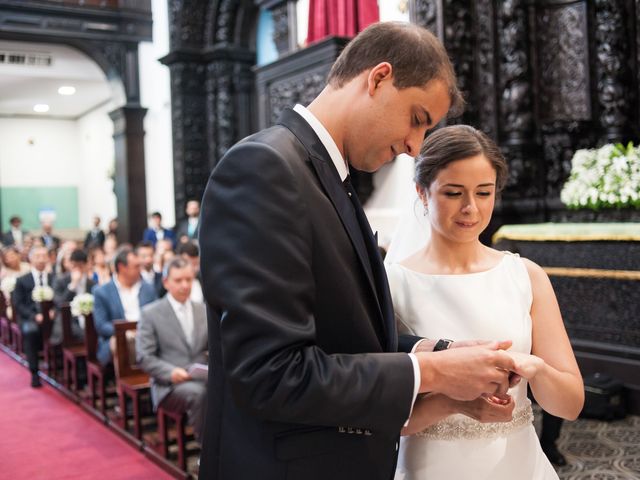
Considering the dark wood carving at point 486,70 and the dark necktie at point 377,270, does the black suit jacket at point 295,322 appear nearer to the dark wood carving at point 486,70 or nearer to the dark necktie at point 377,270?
the dark necktie at point 377,270

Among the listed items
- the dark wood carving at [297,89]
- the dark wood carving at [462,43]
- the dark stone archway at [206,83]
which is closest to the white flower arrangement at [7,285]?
the dark stone archway at [206,83]

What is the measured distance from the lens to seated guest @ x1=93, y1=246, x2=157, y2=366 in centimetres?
606

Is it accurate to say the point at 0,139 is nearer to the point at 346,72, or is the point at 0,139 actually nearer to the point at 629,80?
the point at 629,80

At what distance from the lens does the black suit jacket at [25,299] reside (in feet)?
25.9

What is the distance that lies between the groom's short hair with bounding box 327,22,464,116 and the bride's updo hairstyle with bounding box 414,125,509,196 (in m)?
0.53

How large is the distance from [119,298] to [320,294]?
5166 mm

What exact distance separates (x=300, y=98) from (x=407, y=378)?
6560 millimetres

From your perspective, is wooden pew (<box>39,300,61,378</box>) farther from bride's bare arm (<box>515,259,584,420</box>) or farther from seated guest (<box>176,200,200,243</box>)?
bride's bare arm (<box>515,259,584,420</box>)

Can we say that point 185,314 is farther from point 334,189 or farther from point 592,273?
point 334,189

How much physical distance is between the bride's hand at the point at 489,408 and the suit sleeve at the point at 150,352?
334 cm

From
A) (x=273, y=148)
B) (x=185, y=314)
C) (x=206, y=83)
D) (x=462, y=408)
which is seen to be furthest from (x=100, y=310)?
(x=206, y=83)

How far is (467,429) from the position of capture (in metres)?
2.00

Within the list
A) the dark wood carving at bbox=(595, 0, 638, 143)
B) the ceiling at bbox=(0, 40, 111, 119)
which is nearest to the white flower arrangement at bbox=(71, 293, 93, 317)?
the dark wood carving at bbox=(595, 0, 638, 143)

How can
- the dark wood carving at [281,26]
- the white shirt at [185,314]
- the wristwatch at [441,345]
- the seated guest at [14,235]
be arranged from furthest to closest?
the seated guest at [14,235]
the dark wood carving at [281,26]
the white shirt at [185,314]
the wristwatch at [441,345]
